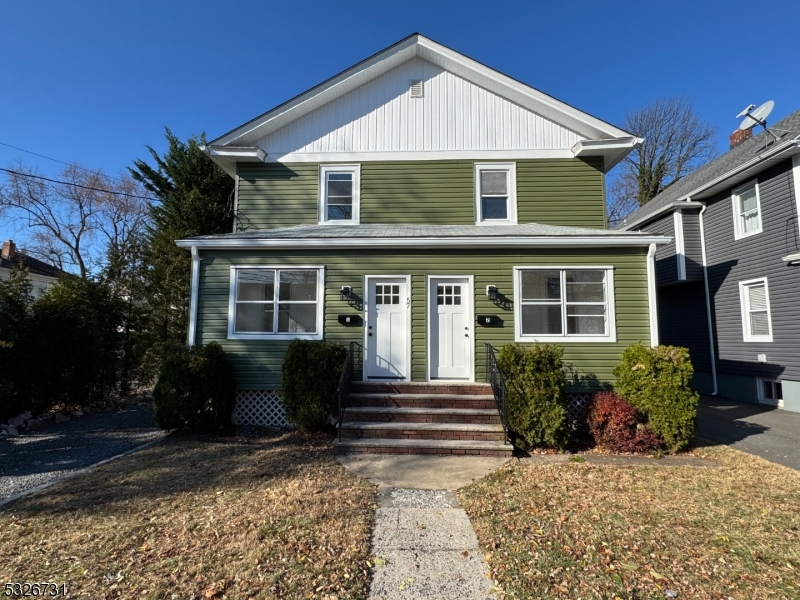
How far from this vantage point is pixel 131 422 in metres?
8.38

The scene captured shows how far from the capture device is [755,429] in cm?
801

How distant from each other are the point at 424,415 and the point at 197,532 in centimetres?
397

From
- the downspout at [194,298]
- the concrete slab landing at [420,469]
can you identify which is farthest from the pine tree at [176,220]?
the concrete slab landing at [420,469]

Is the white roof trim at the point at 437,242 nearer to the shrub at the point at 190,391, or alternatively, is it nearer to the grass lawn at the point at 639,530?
the shrub at the point at 190,391

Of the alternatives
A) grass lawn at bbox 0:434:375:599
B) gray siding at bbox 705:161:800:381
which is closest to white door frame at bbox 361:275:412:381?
grass lawn at bbox 0:434:375:599

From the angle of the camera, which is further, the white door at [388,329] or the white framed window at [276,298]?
the white framed window at [276,298]

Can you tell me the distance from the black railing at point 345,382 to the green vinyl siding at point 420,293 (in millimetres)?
478

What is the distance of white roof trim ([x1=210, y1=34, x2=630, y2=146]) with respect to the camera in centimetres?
955

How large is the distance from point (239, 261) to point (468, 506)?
21.0ft

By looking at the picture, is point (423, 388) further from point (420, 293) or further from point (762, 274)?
point (762, 274)

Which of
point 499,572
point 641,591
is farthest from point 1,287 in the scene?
point 641,591

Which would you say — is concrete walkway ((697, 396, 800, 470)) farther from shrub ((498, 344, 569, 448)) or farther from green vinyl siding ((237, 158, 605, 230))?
green vinyl siding ((237, 158, 605, 230))

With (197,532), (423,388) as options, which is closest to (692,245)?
(423,388)

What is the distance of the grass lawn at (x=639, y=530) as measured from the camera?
3.05m
